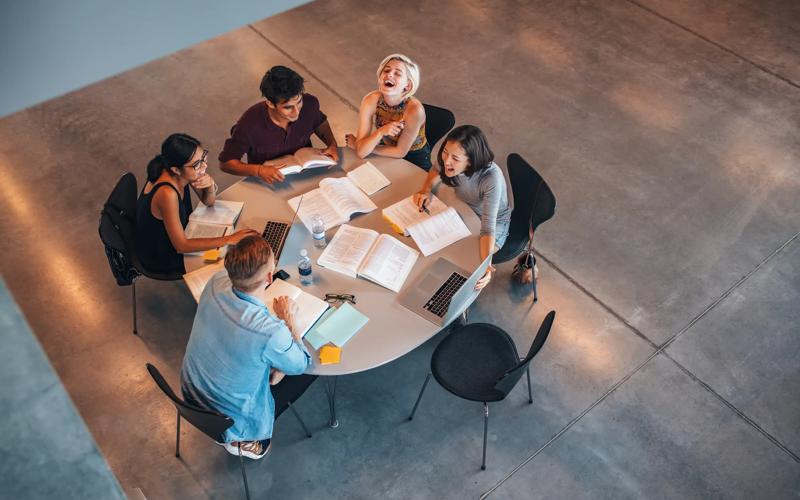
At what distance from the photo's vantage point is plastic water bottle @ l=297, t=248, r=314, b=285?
11.5ft

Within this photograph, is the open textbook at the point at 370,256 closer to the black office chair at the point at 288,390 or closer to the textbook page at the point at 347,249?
the textbook page at the point at 347,249

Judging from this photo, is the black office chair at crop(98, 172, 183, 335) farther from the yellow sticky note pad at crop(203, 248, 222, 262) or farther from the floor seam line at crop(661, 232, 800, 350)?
the floor seam line at crop(661, 232, 800, 350)

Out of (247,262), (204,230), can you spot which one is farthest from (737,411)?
(204,230)

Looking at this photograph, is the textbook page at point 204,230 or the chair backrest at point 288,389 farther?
the textbook page at point 204,230

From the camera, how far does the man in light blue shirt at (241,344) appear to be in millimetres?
2889

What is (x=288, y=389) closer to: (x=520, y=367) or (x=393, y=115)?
(x=520, y=367)

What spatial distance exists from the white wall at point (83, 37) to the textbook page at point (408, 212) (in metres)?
3.20

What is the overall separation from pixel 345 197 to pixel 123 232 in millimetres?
1225

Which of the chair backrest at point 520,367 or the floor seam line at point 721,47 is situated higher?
the chair backrest at point 520,367

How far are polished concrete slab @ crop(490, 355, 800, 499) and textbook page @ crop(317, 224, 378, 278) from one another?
144cm

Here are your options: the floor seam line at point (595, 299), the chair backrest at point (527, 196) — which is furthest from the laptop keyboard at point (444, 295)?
the floor seam line at point (595, 299)

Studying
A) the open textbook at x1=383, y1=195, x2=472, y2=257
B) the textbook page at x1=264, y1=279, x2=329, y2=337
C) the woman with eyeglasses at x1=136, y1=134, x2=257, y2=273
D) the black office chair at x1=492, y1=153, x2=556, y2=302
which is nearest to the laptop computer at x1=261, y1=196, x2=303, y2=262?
the woman with eyeglasses at x1=136, y1=134, x2=257, y2=273

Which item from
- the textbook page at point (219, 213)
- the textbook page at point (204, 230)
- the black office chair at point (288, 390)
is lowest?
the black office chair at point (288, 390)

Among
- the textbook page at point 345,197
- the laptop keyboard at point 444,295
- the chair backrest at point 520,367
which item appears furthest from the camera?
the textbook page at point 345,197
